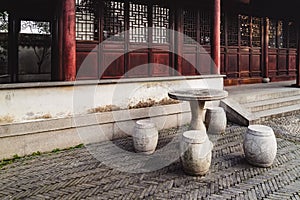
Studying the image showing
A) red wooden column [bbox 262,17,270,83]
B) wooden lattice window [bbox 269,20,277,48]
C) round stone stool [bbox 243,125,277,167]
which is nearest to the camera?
round stone stool [bbox 243,125,277,167]

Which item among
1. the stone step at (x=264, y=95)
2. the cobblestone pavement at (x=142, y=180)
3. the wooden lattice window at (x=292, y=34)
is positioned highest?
the wooden lattice window at (x=292, y=34)

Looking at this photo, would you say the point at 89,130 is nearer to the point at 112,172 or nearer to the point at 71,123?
the point at 71,123

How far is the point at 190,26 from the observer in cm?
904

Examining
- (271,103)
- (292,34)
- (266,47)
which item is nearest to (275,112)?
(271,103)

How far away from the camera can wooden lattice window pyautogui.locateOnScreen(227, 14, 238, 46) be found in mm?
10156

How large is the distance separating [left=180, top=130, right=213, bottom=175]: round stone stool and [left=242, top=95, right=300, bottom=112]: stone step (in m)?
3.82

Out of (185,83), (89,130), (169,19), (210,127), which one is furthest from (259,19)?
(89,130)

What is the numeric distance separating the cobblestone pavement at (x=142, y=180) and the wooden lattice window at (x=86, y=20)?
11.8 feet

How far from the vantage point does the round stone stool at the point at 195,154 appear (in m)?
3.79

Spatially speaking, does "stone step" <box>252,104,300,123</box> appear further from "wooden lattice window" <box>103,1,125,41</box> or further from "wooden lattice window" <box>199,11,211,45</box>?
"wooden lattice window" <box>103,1,125,41</box>

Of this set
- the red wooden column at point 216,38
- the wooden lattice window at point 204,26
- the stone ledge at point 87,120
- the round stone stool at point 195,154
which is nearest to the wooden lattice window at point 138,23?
the red wooden column at point 216,38

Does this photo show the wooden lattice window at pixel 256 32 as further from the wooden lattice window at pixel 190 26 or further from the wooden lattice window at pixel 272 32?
the wooden lattice window at pixel 190 26

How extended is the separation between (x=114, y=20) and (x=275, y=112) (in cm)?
504

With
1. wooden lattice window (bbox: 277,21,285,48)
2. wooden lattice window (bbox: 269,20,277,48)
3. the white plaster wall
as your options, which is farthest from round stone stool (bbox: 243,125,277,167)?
wooden lattice window (bbox: 277,21,285,48)
